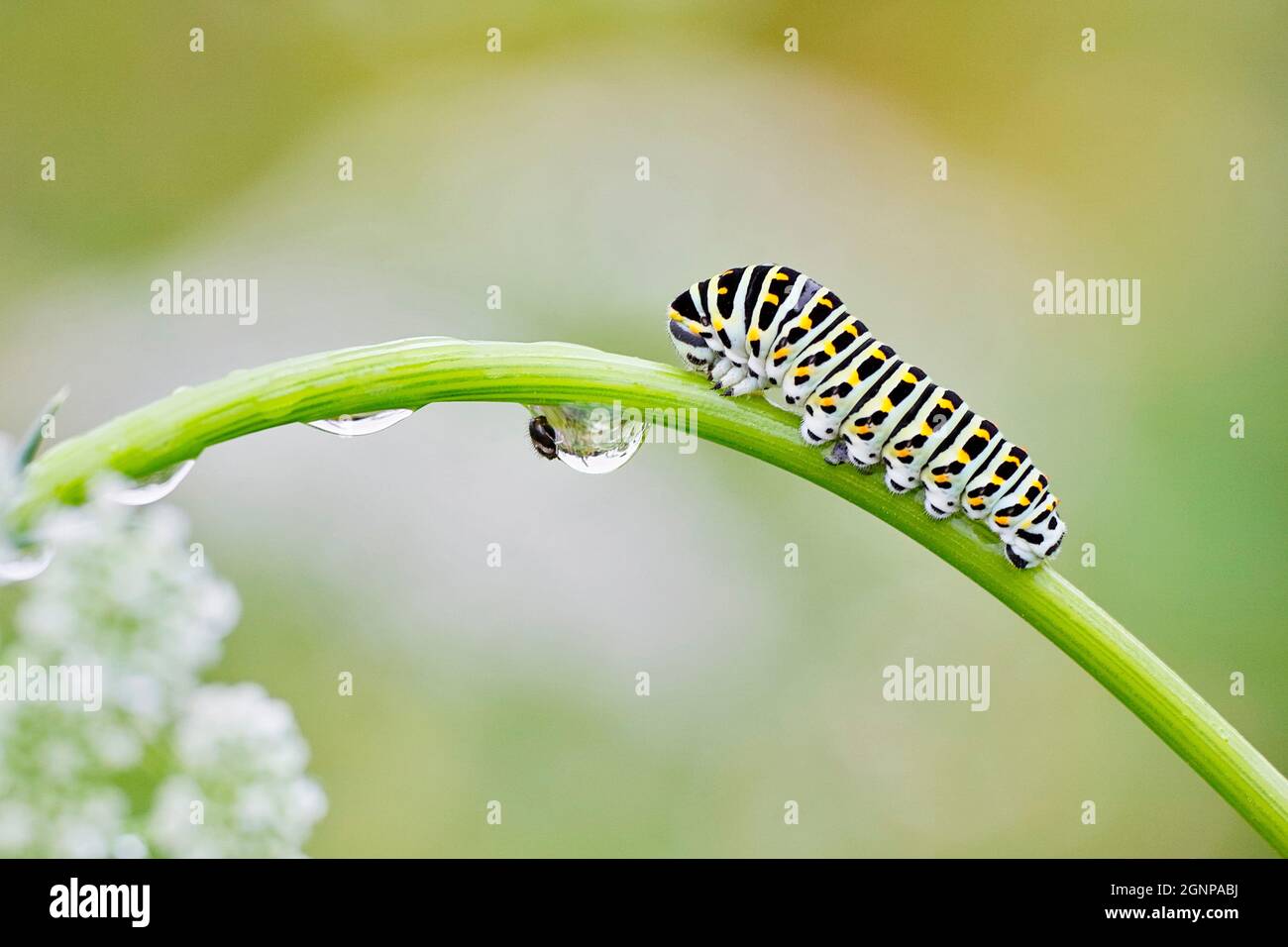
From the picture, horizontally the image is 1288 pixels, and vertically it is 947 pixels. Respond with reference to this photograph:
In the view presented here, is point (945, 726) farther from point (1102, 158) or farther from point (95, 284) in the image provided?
point (95, 284)

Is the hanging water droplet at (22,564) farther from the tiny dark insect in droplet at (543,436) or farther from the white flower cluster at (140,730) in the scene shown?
the tiny dark insect in droplet at (543,436)

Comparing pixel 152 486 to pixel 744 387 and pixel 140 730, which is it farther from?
pixel 744 387

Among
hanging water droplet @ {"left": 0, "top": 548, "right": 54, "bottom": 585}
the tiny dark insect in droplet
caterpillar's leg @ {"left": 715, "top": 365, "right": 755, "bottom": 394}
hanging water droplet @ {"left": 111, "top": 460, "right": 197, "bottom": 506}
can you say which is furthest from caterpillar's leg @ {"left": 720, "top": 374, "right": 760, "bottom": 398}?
hanging water droplet @ {"left": 0, "top": 548, "right": 54, "bottom": 585}

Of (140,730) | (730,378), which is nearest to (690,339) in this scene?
(730,378)

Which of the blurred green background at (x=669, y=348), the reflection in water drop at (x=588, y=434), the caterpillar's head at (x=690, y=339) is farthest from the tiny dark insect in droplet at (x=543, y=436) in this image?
the blurred green background at (x=669, y=348)

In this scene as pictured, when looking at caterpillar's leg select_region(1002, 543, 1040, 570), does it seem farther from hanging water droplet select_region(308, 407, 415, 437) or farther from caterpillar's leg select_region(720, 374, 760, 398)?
hanging water droplet select_region(308, 407, 415, 437)
